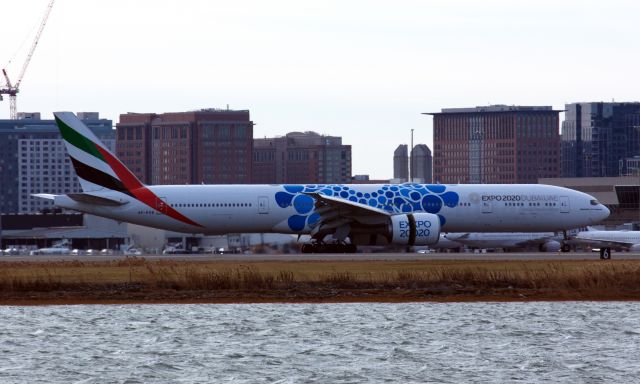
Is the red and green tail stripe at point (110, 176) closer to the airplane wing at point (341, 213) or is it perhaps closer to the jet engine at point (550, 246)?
the airplane wing at point (341, 213)

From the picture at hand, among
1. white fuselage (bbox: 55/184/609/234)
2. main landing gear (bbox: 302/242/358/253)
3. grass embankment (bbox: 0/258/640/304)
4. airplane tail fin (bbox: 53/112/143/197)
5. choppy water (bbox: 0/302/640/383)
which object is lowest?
choppy water (bbox: 0/302/640/383)

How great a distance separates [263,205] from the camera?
271 feet

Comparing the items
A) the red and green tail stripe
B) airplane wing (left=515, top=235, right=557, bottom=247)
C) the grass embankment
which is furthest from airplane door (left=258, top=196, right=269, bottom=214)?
airplane wing (left=515, top=235, right=557, bottom=247)

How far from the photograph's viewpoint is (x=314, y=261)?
7194 centimetres

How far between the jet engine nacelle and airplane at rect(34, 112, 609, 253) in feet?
7.02

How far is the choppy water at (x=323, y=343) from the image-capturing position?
1465 inches

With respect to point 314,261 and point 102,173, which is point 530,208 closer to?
point 314,261

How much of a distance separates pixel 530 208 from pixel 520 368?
46727 millimetres

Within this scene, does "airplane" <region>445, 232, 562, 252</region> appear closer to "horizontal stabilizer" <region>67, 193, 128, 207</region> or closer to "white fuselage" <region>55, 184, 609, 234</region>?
"white fuselage" <region>55, 184, 609, 234</region>

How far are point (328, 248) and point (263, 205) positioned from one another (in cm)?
444

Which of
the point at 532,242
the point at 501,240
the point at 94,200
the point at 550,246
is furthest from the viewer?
the point at 501,240

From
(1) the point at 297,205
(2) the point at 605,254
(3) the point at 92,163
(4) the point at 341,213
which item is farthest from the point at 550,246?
(3) the point at 92,163

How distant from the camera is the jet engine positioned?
341ft

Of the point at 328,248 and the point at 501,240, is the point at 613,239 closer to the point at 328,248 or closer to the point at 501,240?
the point at 328,248
